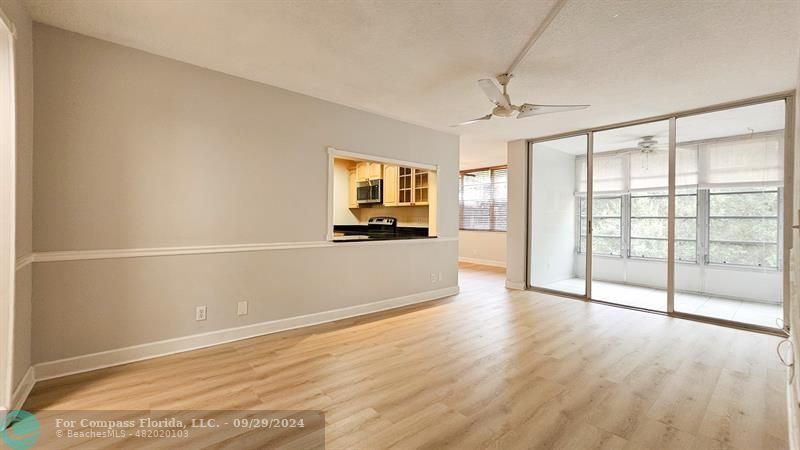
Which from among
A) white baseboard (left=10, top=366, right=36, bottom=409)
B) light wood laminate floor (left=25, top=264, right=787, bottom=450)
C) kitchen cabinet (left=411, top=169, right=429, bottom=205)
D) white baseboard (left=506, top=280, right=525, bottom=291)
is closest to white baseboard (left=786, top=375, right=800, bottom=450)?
light wood laminate floor (left=25, top=264, right=787, bottom=450)

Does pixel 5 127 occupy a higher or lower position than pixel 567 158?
lower

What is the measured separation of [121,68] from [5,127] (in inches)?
41.8

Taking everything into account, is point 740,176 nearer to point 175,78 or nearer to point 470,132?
point 470,132

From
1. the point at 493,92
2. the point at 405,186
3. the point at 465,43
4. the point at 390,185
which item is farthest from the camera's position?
the point at 390,185

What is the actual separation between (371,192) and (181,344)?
4.42 m

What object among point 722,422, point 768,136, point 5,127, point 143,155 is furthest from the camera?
point 768,136

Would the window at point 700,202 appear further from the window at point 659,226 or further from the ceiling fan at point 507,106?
the ceiling fan at point 507,106

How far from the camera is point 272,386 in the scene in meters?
2.35

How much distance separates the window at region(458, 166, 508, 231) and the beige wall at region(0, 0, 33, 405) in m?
6.94

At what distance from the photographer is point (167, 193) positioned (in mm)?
2834

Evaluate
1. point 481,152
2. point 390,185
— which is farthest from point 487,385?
point 481,152

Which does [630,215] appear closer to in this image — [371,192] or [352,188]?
[371,192]

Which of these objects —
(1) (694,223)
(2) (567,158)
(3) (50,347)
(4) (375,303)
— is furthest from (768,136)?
(3) (50,347)

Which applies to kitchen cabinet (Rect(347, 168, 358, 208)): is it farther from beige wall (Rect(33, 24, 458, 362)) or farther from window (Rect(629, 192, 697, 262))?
window (Rect(629, 192, 697, 262))
